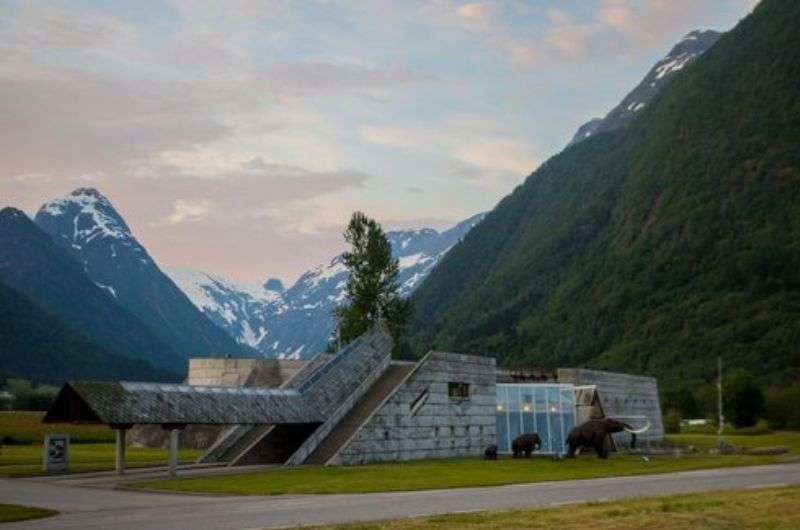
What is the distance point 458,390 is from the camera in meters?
73.4

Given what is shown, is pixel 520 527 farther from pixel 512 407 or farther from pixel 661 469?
pixel 512 407

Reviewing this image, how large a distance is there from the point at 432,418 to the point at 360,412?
568 cm

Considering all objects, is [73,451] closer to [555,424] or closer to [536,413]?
[536,413]

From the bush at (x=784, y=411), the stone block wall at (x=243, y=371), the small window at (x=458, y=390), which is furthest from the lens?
the bush at (x=784, y=411)

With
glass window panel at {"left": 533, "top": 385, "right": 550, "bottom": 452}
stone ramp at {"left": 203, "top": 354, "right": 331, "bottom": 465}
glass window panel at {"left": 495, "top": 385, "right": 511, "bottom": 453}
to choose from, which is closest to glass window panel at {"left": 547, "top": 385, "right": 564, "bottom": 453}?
glass window panel at {"left": 533, "top": 385, "right": 550, "bottom": 452}

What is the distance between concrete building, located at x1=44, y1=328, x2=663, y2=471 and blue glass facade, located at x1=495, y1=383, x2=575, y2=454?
0.08 m

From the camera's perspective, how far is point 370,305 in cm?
10219

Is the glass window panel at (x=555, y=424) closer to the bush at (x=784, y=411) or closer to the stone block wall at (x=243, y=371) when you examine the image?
the stone block wall at (x=243, y=371)

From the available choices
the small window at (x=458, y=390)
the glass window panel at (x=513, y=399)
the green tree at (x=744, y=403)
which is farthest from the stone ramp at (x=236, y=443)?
the green tree at (x=744, y=403)

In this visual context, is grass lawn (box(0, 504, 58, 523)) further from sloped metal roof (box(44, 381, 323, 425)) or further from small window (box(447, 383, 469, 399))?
small window (box(447, 383, 469, 399))

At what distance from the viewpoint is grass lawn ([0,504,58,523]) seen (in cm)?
3117

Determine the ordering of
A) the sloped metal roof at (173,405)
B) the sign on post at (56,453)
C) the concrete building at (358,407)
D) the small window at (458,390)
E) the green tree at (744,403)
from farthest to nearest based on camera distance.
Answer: the green tree at (744,403) → the small window at (458,390) → the concrete building at (358,407) → the sign on post at (56,453) → the sloped metal roof at (173,405)

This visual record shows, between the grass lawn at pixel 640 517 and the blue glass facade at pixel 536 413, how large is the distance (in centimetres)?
4563

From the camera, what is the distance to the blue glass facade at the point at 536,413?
255 feet
